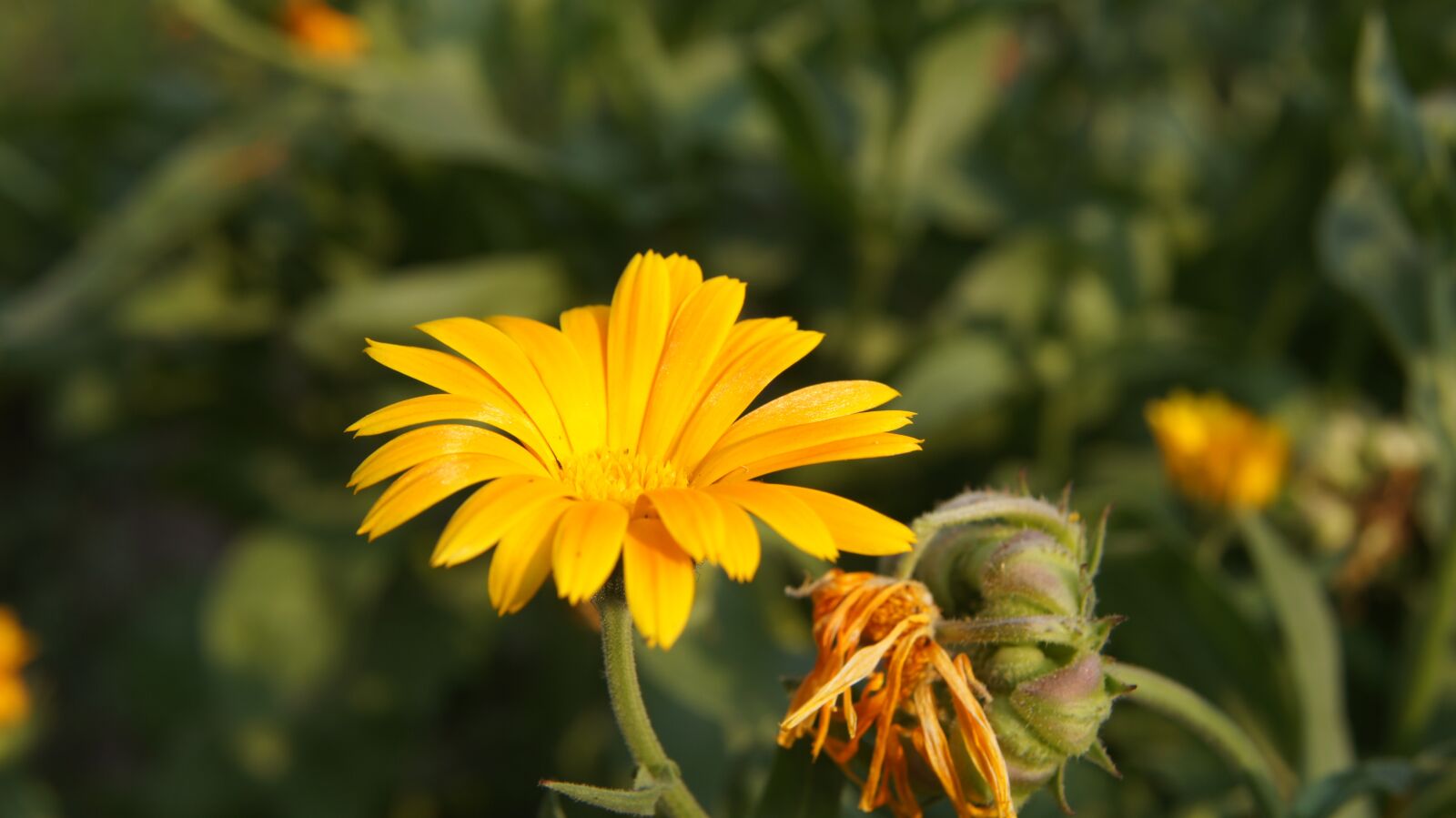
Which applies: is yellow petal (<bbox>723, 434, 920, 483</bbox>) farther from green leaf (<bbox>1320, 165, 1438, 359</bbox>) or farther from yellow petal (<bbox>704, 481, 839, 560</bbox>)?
green leaf (<bbox>1320, 165, 1438, 359</bbox>)

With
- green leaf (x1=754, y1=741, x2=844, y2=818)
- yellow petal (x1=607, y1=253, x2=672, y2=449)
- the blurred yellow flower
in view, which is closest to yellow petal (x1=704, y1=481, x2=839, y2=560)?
yellow petal (x1=607, y1=253, x2=672, y2=449)

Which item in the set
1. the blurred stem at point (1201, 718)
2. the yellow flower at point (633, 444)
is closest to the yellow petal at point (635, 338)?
the yellow flower at point (633, 444)

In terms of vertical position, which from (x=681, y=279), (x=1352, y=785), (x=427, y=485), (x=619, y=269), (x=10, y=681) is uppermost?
(x=619, y=269)

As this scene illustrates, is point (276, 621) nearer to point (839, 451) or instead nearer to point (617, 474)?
point (617, 474)

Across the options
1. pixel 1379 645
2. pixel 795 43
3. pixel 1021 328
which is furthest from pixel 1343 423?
pixel 795 43

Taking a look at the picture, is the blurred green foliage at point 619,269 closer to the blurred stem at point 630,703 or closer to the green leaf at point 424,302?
the green leaf at point 424,302

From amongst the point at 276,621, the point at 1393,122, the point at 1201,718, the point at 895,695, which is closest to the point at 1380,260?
the point at 1393,122
